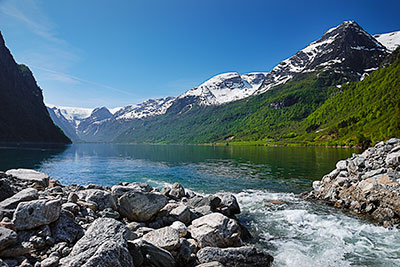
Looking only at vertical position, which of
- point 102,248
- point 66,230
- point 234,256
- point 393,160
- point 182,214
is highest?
point 393,160

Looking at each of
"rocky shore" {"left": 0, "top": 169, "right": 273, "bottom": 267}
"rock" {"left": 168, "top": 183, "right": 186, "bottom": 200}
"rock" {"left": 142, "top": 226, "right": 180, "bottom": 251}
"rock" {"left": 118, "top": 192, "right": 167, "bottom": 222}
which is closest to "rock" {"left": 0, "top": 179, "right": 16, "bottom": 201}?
"rocky shore" {"left": 0, "top": 169, "right": 273, "bottom": 267}

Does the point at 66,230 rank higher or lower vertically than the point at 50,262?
higher

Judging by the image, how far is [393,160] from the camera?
1025 inches

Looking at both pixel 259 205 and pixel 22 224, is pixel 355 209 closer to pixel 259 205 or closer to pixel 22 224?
pixel 259 205

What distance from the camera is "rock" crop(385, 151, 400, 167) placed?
84.6 feet

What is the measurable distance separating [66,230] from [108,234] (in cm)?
270

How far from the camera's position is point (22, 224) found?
927 cm

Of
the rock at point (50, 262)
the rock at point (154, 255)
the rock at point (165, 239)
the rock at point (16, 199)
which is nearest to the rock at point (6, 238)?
the rock at point (50, 262)

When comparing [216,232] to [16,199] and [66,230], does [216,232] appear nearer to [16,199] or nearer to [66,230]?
[66,230]

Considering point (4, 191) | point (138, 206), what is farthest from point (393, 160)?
point (4, 191)

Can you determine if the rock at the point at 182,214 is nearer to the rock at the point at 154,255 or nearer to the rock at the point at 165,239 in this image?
the rock at the point at 165,239

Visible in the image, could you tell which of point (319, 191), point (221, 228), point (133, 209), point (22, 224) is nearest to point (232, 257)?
point (221, 228)

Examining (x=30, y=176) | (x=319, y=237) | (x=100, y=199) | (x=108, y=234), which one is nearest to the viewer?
(x=108, y=234)

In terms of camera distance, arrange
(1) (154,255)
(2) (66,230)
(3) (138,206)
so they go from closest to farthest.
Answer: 1. (1) (154,255)
2. (2) (66,230)
3. (3) (138,206)
